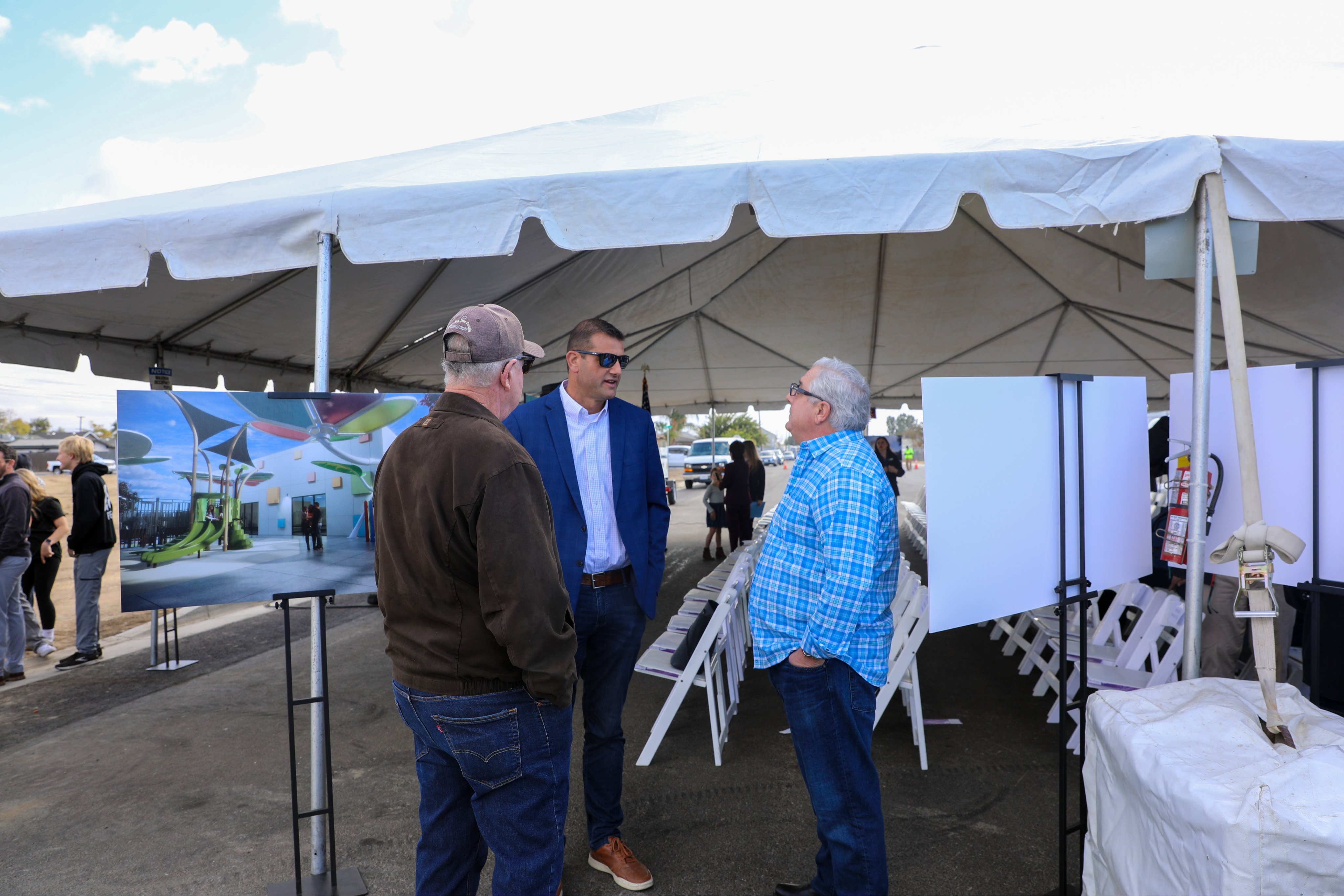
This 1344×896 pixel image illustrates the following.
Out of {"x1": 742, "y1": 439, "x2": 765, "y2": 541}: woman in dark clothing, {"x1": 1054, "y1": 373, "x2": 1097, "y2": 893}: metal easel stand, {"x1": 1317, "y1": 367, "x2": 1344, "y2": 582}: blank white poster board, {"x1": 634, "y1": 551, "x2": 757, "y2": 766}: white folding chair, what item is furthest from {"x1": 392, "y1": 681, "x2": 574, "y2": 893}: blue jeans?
{"x1": 742, "y1": 439, "x2": 765, "y2": 541}: woman in dark clothing

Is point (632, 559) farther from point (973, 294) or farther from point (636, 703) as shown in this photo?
point (973, 294)

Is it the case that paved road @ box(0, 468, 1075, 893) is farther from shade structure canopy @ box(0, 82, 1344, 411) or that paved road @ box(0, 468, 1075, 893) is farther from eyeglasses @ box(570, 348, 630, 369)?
shade structure canopy @ box(0, 82, 1344, 411)

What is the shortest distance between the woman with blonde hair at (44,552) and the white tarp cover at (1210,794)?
700 centimetres

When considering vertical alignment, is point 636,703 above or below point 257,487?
below

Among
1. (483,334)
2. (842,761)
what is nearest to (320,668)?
(483,334)

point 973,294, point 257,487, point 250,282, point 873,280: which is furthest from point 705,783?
point 973,294

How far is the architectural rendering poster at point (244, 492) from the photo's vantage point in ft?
8.89

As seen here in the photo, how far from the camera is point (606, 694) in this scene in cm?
267

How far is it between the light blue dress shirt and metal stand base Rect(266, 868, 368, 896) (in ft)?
4.43

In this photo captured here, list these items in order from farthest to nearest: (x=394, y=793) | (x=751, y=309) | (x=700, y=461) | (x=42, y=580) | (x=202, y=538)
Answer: (x=700, y=461), (x=751, y=309), (x=42, y=580), (x=394, y=793), (x=202, y=538)

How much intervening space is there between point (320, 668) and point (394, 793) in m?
1.06

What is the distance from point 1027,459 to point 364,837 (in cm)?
281

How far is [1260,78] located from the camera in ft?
11.3

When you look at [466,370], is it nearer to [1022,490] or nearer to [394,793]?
[1022,490]
